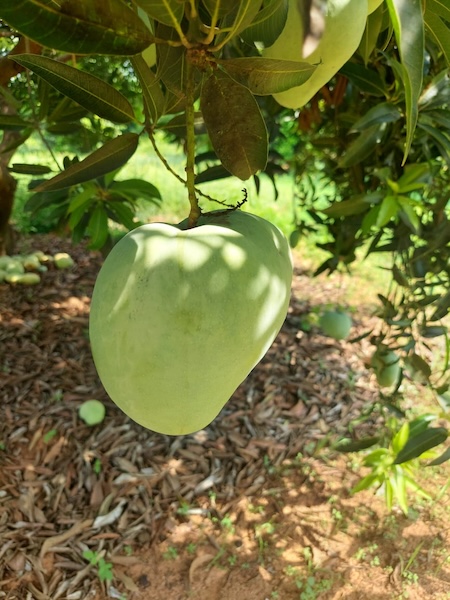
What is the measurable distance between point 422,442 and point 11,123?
47.6 inches

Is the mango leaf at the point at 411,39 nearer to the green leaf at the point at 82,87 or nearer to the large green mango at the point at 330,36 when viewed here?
the large green mango at the point at 330,36

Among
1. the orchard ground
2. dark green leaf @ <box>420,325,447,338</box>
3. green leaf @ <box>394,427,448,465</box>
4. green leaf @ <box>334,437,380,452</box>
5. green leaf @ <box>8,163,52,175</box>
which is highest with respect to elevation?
green leaf @ <box>8,163,52,175</box>

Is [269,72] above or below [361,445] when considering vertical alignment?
above

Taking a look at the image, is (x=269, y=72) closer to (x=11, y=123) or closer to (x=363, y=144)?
(x=363, y=144)

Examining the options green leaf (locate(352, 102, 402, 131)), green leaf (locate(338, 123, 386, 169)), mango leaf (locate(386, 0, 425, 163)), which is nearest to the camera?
mango leaf (locate(386, 0, 425, 163))

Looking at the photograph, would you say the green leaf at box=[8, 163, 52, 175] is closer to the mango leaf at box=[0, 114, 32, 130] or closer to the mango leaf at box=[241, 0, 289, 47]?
the mango leaf at box=[0, 114, 32, 130]

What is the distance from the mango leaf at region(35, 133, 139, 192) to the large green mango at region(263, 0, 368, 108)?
0.21 metres

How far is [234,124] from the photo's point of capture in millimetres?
614

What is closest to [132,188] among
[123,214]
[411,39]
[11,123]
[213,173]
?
[123,214]

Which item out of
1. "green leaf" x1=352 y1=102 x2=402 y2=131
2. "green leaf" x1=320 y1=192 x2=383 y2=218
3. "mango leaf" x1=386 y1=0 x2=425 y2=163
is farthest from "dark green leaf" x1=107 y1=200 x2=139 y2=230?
"mango leaf" x1=386 y1=0 x2=425 y2=163

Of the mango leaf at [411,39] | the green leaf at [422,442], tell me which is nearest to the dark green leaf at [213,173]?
the mango leaf at [411,39]

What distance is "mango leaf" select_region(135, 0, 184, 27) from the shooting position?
47cm

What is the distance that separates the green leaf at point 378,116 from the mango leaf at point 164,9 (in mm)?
622

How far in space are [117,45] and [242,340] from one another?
1.03 ft
